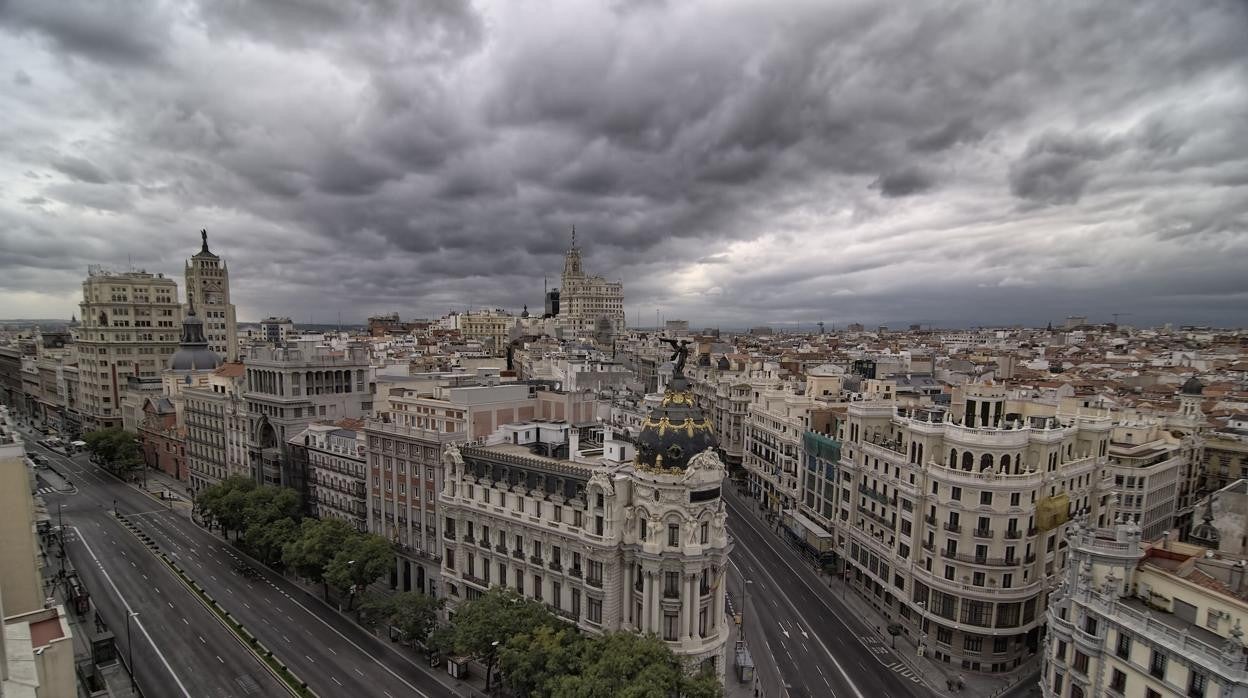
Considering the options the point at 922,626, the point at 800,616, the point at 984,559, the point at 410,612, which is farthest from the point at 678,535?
the point at 922,626

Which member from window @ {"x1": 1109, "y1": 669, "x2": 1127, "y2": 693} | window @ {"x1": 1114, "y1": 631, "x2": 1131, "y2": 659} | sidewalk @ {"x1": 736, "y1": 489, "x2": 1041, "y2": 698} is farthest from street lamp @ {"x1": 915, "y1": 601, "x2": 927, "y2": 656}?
window @ {"x1": 1114, "y1": 631, "x2": 1131, "y2": 659}

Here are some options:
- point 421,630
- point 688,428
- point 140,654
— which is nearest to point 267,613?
point 140,654

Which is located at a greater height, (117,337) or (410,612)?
(117,337)

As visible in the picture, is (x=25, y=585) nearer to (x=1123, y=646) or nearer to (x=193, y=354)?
(x=1123, y=646)

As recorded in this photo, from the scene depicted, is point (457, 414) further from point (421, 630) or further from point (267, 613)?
point (267, 613)

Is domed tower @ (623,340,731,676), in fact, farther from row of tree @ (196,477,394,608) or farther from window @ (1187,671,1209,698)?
row of tree @ (196,477,394,608)
